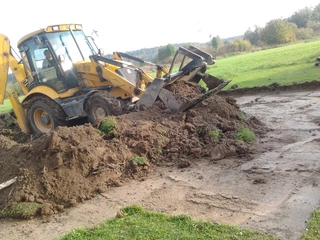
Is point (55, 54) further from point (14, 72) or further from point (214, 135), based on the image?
point (214, 135)

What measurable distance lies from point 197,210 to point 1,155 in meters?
4.31

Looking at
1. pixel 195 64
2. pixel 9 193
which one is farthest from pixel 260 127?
pixel 9 193

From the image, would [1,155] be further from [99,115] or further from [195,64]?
[195,64]

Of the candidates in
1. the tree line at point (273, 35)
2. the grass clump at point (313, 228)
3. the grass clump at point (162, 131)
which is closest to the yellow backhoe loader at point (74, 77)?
the grass clump at point (162, 131)

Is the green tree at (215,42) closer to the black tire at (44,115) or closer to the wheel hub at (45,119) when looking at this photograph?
the black tire at (44,115)

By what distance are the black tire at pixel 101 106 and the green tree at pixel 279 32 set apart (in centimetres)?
5754

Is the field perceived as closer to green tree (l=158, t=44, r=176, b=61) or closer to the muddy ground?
the muddy ground

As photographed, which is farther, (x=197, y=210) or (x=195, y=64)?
(x=195, y=64)

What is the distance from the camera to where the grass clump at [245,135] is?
25.1 ft

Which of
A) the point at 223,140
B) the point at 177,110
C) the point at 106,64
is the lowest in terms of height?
the point at 223,140

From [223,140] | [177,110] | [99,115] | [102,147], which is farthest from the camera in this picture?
[99,115]

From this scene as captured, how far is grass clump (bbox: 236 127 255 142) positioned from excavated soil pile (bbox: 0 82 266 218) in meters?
0.15

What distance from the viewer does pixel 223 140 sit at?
7.52m

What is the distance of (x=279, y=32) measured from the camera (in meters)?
60.9
